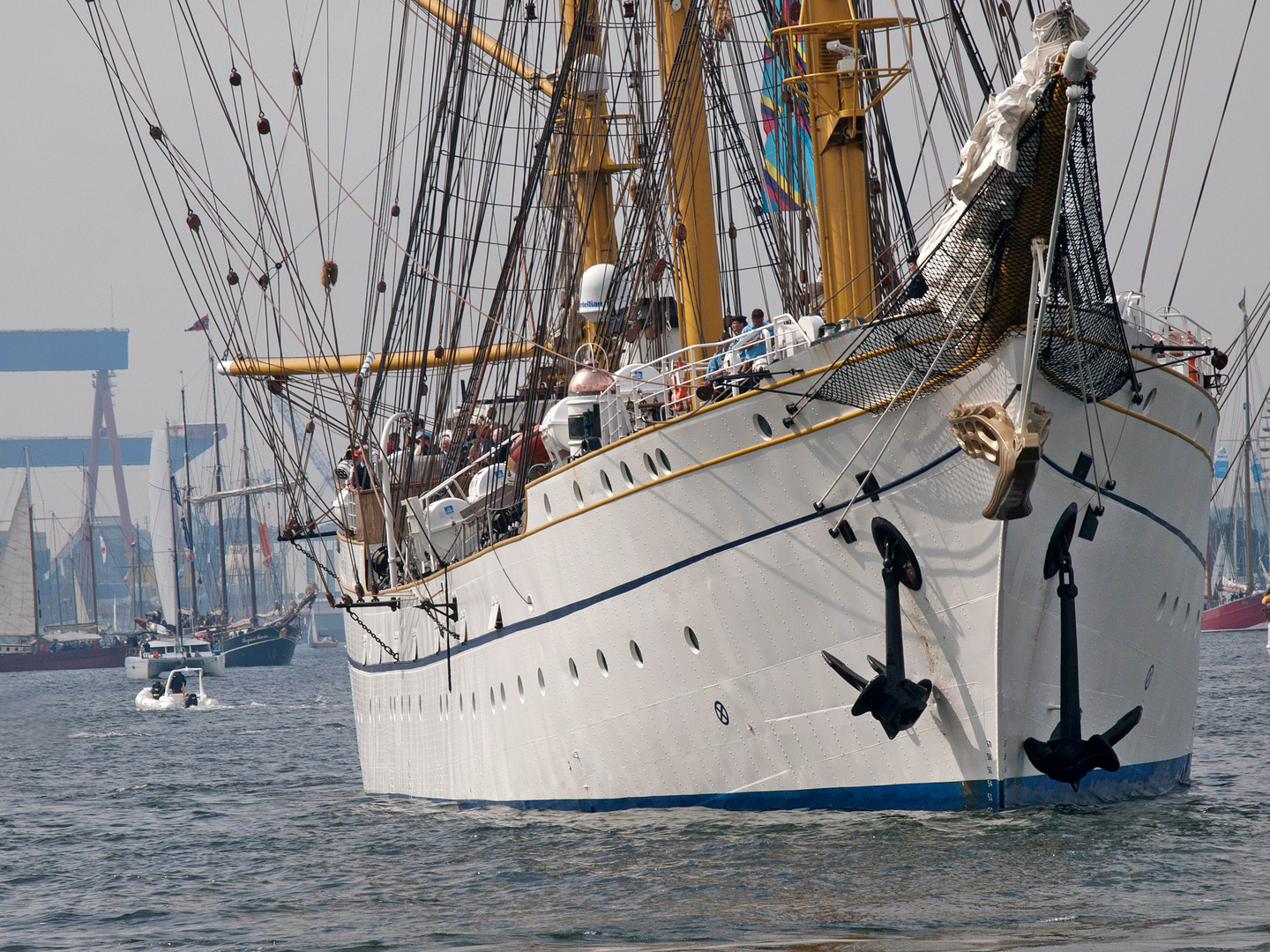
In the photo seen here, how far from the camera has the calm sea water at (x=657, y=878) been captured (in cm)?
1147

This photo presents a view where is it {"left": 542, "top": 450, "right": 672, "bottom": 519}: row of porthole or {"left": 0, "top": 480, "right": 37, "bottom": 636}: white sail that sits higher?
{"left": 0, "top": 480, "right": 37, "bottom": 636}: white sail

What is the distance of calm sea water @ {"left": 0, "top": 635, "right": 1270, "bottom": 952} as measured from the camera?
37.6ft

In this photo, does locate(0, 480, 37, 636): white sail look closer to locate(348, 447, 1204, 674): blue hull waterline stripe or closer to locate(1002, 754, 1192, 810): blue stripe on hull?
locate(348, 447, 1204, 674): blue hull waterline stripe

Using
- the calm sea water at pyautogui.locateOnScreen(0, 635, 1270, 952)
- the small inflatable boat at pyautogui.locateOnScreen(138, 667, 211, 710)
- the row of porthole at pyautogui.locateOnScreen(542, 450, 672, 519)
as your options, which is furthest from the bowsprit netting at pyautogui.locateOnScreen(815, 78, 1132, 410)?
the small inflatable boat at pyautogui.locateOnScreen(138, 667, 211, 710)

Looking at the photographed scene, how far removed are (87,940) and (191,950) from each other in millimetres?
1595

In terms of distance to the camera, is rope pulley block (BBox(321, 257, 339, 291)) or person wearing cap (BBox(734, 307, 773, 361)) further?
rope pulley block (BBox(321, 257, 339, 291))

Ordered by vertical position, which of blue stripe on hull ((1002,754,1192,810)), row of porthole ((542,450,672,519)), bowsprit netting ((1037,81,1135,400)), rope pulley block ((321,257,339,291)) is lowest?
blue stripe on hull ((1002,754,1192,810))

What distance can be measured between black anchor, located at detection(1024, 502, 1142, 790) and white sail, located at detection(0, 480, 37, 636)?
120 meters

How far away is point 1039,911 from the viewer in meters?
11.5

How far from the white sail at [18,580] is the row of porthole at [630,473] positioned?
115396 mm

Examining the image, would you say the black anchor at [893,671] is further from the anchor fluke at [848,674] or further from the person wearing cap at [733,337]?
the person wearing cap at [733,337]

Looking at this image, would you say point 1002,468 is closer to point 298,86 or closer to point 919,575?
point 919,575

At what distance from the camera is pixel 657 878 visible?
1388cm

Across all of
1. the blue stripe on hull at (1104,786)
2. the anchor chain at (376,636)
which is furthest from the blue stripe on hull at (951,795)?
the anchor chain at (376,636)
